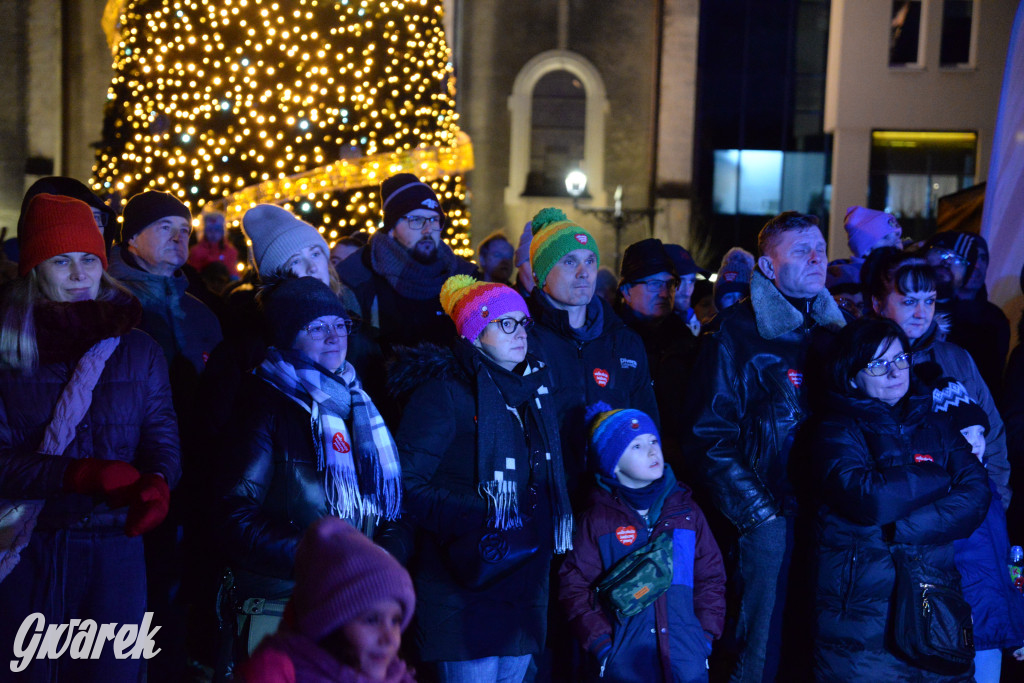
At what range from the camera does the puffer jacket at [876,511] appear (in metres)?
3.32

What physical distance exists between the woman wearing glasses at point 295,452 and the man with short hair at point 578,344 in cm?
117

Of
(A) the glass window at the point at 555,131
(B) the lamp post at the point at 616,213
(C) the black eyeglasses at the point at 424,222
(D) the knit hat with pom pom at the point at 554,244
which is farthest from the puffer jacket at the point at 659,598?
(A) the glass window at the point at 555,131

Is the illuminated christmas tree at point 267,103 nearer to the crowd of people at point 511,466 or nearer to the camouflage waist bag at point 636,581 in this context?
the crowd of people at point 511,466

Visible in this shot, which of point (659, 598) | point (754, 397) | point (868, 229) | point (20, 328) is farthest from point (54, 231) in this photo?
point (868, 229)

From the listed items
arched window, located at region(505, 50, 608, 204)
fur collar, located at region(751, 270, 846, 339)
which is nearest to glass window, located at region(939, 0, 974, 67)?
arched window, located at region(505, 50, 608, 204)

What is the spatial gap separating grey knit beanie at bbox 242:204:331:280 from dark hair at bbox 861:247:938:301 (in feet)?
8.80

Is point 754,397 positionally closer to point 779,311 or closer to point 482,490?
point 779,311

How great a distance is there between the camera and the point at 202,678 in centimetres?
453

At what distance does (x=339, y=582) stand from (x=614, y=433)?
78.5 inches

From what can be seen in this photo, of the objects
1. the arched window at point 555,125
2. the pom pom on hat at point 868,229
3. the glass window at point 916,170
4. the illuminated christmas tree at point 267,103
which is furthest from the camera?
the glass window at point 916,170

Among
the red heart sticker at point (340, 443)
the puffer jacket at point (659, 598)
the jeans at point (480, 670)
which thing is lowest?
the jeans at point (480, 670)

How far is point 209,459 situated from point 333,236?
4145 mm

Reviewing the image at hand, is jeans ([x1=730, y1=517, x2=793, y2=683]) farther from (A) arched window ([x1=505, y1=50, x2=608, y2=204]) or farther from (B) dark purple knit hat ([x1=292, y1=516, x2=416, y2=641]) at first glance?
(A) arched window ([x1=505, y1=50, x2=608, y2=204])

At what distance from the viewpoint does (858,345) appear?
346cm
